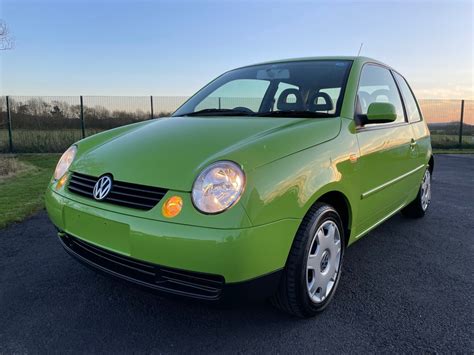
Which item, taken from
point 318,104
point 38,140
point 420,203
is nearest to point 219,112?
point 318,104

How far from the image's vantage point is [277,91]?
308cm

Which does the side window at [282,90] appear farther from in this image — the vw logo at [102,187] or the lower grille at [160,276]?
the lower grille at [160,276]

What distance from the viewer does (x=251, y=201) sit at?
67.4 inches

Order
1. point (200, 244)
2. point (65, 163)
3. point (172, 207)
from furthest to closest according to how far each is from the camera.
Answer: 1. point (65, 163)
2. point (172, 207)
3. point (200, 244)

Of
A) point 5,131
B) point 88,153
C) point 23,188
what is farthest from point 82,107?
point 88,153

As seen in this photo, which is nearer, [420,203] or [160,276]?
[160,276]

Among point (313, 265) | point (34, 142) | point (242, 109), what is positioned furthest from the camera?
point (34, 142)

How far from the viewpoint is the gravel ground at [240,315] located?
1971mm

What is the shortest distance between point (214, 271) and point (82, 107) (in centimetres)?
1198

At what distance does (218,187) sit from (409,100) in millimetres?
3004

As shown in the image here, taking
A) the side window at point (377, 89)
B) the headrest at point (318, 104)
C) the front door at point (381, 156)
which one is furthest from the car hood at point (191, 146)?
the side window at point (377, 89)

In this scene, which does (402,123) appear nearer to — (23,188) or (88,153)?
(88,153)

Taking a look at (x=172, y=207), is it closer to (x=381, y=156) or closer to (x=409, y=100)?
(x=381, y=156)

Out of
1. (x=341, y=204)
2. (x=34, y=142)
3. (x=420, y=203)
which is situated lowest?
(x=420, y=203)
